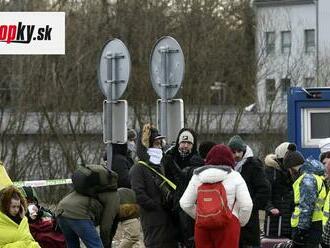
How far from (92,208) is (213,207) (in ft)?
6.63

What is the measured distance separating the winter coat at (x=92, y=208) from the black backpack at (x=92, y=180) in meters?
0.08

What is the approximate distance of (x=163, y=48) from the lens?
52.5 feet

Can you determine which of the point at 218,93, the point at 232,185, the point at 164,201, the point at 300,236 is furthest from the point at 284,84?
the point at 232,185

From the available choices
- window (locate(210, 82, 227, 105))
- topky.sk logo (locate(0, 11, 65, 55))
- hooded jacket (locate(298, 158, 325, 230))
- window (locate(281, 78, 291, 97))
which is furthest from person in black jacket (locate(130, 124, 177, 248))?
window (locate(281, 78, 291, 97))

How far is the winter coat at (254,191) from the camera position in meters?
11.8

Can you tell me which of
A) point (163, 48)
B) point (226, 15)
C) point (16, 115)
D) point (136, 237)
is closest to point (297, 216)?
point (136, 237)

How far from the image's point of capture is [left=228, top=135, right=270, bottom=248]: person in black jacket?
1183 centimetres

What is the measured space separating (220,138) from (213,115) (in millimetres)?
956

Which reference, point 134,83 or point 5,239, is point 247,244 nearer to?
point 5,239

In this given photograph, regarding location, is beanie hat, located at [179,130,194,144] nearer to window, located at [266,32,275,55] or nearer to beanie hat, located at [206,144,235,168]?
beanie hat, located at [206,144,235,168]

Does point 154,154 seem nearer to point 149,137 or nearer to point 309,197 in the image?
point 149,137

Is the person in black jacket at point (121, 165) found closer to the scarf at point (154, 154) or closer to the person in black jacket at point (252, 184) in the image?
the scarf at point (154, 154)

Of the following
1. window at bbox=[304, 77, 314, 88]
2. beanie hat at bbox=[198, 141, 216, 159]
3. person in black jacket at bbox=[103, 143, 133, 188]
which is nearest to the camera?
beanie hat at bbox=[198, 141, 216, 159]

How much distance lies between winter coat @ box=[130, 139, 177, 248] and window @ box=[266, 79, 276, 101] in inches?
1083
